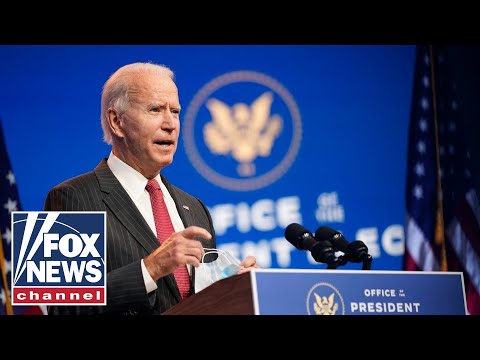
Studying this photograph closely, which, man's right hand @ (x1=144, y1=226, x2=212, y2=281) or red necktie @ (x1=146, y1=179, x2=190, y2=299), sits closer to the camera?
man's right hand @ (x1=144, y1=226, x2=212, y2=281)

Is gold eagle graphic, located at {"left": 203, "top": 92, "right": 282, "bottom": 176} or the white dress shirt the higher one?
gold eagle graphic, located at {"left": 203, "top": 92, "right": 282, "bottom": 176}

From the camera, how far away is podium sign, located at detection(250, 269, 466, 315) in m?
2.82

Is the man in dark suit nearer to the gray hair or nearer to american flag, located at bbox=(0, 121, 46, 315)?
the gray hair

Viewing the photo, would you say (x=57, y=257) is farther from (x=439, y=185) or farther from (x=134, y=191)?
(x=439, y=185)

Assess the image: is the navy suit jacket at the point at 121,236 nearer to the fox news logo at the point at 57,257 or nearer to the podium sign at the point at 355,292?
the fox news logo at the point at 57,257

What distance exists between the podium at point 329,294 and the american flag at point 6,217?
1340mm

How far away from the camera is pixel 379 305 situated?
10.1 feet

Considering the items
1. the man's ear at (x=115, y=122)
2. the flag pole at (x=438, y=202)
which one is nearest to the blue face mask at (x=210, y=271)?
the man's ear at (x=115, y=122)

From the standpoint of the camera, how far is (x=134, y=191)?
3770 mm

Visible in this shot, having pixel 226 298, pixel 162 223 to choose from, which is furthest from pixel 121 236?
pixel 226 298

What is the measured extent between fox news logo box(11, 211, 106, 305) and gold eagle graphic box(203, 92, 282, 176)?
0.94 metres

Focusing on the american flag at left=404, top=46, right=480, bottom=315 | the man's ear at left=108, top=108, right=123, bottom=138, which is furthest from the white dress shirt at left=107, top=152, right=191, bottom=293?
the american flag at left=404, top=46, right=480, bottom=315
